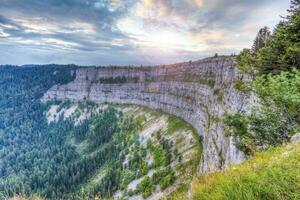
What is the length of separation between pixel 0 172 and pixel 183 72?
5403 inches

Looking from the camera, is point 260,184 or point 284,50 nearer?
point 260,184

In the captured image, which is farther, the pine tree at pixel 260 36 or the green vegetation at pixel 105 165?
the green vegetation at pixel 105 165

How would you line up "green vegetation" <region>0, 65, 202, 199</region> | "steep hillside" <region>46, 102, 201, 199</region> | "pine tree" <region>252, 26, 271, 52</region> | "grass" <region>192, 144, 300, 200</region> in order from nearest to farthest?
"grass" <region>192, 144, 300, 200</region>, "pine tree" <region>252, 26, 271, 52</region>, "steep hillside" <region>46, 102, 201, 199</region>, "green vegetation" <region>0, 65, 202, 199</region>

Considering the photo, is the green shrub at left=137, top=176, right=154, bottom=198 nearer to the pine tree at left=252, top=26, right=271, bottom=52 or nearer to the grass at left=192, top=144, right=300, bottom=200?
the pine tree at left=252, top=26, right=271, bottom=52

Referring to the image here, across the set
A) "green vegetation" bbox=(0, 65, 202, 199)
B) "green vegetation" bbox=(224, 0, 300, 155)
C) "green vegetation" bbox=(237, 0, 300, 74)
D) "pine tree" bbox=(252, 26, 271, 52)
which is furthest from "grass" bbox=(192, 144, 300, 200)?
A: "pine tree" bbox=(252, 26, 271, 52)

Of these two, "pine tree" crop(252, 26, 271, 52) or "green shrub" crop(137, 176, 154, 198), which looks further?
"green shrub" crop(137, 176, 154, 198)

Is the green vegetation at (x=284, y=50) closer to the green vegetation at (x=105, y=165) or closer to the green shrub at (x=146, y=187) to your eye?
the green vegetation at (x=105, y=165)

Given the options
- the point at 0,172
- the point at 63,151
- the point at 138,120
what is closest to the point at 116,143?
the point at 138,120

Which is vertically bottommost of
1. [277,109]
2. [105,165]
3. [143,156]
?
[105,165]

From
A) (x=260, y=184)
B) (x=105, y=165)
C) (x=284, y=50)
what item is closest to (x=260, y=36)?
(x=284, y=50)

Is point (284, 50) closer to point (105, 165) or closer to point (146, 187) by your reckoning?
point (146, 187)

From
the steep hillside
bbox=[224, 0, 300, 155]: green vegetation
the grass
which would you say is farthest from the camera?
the steep hillside

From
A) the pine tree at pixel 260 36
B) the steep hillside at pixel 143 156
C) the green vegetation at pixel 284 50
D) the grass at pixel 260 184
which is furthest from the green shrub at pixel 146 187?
the grass at pixel 260 184

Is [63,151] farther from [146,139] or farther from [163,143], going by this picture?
[163,143]
